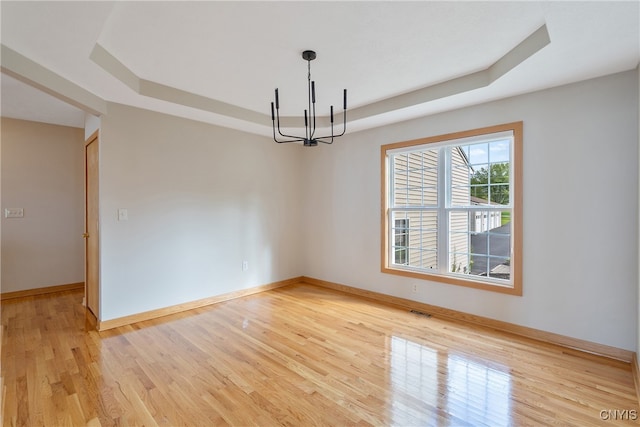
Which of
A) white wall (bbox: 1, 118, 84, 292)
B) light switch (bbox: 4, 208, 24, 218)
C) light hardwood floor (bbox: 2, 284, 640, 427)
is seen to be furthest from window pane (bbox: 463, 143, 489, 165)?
light switch (bbox: 4, 208, 24, 218)

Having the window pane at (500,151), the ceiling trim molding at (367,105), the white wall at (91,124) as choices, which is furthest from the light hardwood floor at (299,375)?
the ceiling trim molding at (367,105)

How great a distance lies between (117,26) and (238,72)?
98cm

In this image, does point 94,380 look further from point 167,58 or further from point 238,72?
point 238,72

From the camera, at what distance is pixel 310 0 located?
6.00ft

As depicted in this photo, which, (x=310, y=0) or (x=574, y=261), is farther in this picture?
(x=574, y=261)

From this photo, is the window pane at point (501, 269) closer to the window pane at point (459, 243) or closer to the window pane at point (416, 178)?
the window pane at point (459, 243)

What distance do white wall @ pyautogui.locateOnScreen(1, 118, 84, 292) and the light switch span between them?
0.19ft

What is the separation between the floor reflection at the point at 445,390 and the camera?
6.14 ft

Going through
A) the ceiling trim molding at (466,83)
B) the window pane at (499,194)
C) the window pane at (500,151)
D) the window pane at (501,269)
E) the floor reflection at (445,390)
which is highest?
the ceiling trim molding at (466,83)

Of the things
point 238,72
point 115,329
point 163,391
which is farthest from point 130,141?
point 163,391

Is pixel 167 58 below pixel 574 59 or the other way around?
the other way around

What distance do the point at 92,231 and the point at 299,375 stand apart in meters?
3.11

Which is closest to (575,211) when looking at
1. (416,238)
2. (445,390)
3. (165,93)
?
(416,238)

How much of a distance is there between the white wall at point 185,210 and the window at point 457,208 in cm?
184
